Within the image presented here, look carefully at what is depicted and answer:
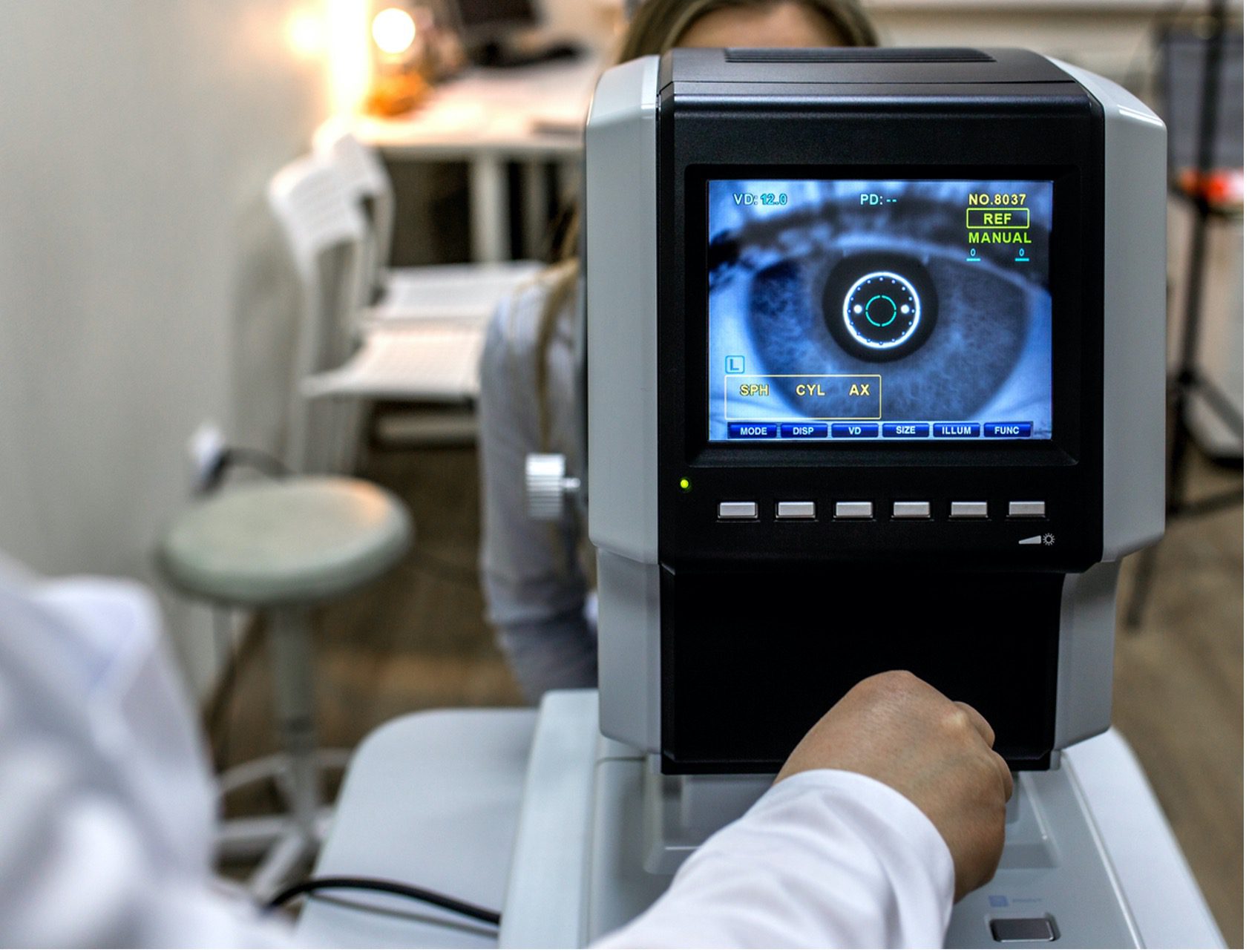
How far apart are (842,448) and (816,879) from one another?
0.61ft

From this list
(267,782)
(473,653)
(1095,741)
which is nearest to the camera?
(1095,741)

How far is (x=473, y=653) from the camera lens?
97.4 inches

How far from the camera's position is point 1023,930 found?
0.57m

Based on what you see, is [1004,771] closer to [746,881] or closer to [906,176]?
[746,881]

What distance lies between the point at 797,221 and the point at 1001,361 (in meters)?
0.11

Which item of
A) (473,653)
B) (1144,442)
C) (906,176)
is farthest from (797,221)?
(473,653)

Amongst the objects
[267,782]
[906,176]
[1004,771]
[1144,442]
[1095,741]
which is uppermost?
[906,176]

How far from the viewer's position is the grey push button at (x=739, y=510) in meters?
0.54

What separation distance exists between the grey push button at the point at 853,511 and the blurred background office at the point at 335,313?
28.8 inches

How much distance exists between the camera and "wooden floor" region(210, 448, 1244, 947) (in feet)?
6.71

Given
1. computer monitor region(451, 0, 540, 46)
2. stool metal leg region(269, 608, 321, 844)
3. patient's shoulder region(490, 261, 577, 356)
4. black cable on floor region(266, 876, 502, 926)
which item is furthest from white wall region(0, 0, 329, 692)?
computer monitor region(451, 0, 540, 46)

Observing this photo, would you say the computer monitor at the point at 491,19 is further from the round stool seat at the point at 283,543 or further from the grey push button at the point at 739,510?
the grey push button at the point at 739,510

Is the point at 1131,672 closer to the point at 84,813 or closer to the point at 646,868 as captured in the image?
the point at 646,868

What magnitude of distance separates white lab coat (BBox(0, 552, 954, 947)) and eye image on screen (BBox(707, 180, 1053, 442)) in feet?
0.52
